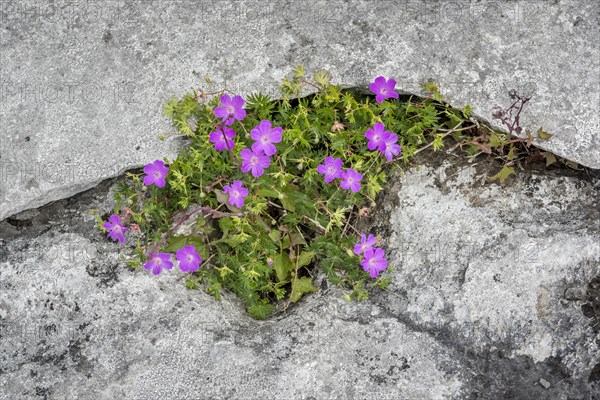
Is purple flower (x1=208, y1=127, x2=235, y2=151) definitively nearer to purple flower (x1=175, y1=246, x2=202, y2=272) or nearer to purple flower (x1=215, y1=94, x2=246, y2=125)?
purple flower (x1=215, y1=94, x2=246, y2=125)

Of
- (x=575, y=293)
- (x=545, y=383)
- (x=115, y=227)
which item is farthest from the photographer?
(x=115, y=227)

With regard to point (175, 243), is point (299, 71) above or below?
above

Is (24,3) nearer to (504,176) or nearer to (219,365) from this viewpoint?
(219,365)

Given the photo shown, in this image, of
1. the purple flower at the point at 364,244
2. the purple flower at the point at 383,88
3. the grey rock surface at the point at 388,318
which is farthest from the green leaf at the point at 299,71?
the purple flower at the point at 364,244

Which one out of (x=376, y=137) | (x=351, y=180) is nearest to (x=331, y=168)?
(x=351, y=180)

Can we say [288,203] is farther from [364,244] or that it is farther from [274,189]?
[364,244]

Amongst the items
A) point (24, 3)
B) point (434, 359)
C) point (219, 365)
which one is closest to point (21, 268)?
point (219, 365)

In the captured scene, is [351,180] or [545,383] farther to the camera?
[351,180]

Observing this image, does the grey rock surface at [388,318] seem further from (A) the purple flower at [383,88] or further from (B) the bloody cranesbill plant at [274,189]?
(A) the purple flower at [383,88]
